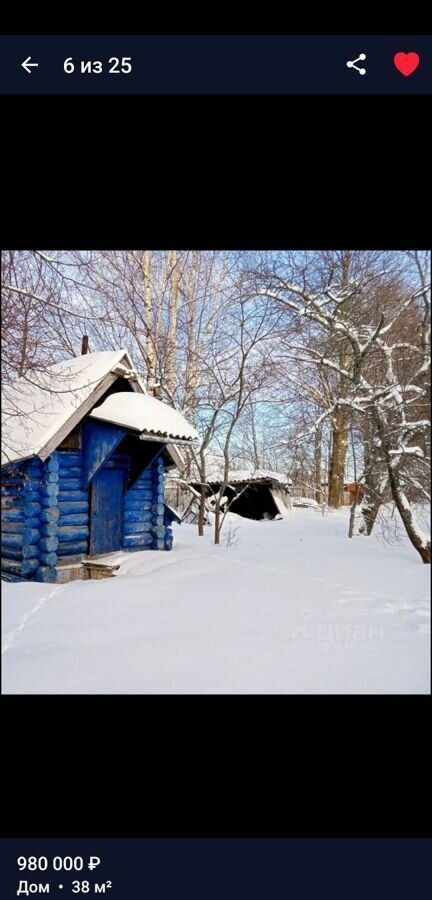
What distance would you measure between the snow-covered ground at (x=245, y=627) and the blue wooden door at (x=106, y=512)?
2.40m

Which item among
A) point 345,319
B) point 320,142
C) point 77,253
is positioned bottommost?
point 345,319

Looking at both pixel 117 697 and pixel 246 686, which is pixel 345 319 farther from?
pixel 117 697

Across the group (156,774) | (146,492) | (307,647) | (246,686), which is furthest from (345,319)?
(146,492)

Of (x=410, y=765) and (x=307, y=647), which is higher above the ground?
(x=307, y=647)

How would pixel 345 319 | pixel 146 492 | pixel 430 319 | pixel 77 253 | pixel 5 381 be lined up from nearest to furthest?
pixel 430 319 < pixel 345 319 < pixel 77 253 < pixel 5 381 < pixel 146 492

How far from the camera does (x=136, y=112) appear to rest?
1143 millimetres

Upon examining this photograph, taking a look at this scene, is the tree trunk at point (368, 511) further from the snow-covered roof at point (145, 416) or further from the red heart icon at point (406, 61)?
the snow-covered roof at point (145, 416)

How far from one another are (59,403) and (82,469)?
0.69 metres

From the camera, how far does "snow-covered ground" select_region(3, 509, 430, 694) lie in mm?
1160

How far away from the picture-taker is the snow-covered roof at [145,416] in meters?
3.22

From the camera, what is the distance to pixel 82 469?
4.09 m

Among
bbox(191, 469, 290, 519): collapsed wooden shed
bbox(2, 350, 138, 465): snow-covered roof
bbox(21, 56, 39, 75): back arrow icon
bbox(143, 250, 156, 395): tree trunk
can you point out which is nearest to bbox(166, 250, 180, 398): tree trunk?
bbox(143, 250, 156, 395): tree trunk

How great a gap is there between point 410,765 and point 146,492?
377 cm

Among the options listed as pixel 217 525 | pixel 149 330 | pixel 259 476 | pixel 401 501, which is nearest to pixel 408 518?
pixel 401 501
